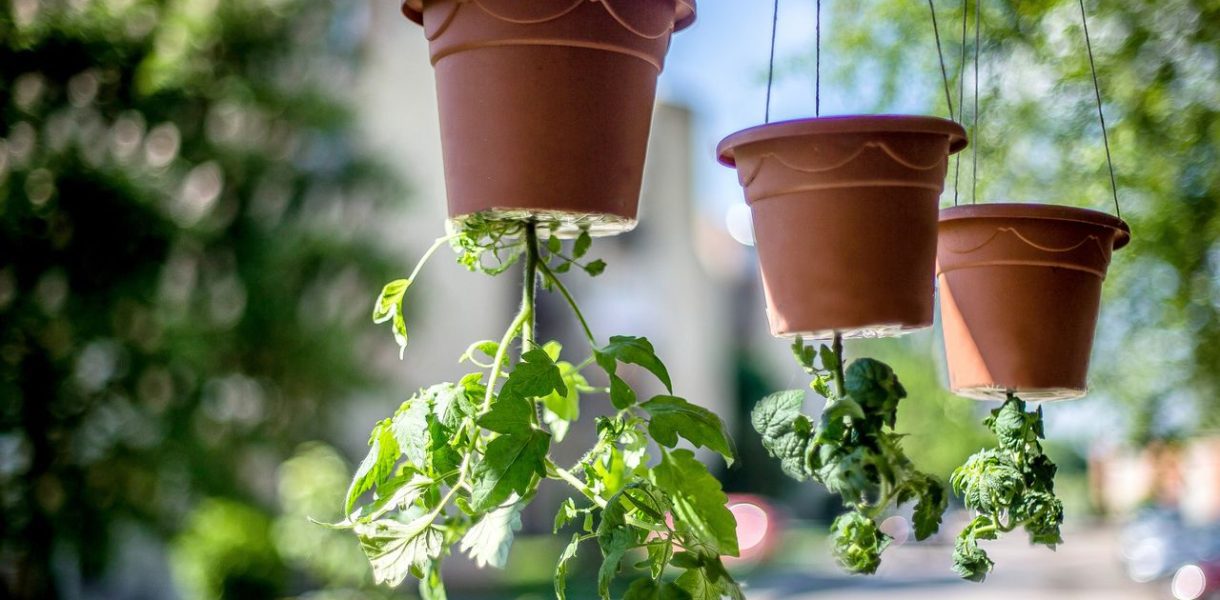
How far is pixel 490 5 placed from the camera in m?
0.70

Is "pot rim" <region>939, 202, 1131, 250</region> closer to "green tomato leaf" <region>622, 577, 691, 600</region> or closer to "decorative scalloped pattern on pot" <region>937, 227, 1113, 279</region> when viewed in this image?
"decorative scalloped pattern on pot" <region>937, 227, 1113, 279</region>

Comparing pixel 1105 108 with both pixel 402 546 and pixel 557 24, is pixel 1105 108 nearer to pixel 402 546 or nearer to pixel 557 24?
Result: pixel 557 24

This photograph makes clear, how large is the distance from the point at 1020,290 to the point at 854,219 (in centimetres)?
25

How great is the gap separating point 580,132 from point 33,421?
5740 mm

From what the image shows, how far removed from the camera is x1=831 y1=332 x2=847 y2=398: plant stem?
0.64 m

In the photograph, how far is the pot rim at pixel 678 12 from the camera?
764mm

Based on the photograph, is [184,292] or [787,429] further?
[184,292]

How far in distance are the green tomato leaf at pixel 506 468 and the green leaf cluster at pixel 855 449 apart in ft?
0.48

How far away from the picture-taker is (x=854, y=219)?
0.65 metres

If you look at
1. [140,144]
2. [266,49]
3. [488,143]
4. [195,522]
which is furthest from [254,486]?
[488,143]

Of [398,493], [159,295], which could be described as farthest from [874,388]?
[159,295]

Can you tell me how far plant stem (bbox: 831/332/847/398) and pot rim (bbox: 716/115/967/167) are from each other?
0.42ft

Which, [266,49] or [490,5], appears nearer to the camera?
[490,5]

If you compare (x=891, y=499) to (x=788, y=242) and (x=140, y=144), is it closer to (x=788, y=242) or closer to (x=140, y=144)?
(x=788, y=242)
